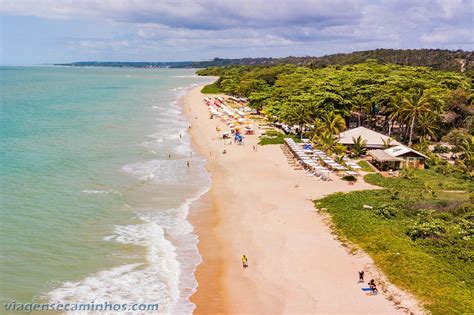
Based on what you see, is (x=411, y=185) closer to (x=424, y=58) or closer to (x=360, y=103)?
(x=360, y=103)

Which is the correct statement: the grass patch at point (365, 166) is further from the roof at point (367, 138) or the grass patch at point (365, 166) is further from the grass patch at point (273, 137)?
the grass patch at point (273, 137)

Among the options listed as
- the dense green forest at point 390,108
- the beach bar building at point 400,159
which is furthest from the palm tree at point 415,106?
the beach bar building at point 400,159

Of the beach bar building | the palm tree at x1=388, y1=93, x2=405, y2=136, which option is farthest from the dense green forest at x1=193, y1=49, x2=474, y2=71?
the beach bar building

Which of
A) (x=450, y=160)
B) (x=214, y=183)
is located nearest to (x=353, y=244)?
(x=214, y=183)

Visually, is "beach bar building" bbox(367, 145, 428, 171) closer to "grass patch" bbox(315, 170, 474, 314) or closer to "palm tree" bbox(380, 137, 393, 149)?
"palm tree" bbox(380, 137, 393, 149)

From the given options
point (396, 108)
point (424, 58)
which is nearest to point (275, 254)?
point (396, 108)
